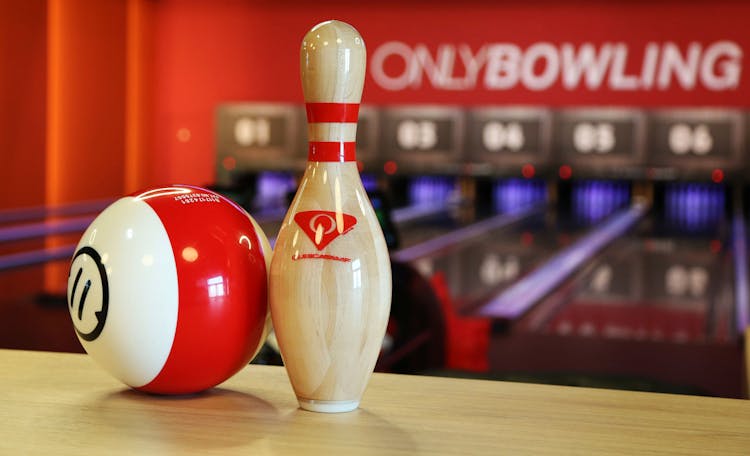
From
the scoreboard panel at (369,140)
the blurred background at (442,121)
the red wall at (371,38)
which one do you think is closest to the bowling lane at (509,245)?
the blurred background at (442,121)

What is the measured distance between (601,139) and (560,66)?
28.4 inches

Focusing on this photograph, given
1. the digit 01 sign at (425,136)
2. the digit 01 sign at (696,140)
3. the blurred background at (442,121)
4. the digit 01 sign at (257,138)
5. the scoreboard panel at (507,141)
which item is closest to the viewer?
the blurred background at (442,121)

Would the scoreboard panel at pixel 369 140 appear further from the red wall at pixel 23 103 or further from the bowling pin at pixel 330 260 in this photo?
the bowling pin at pixel 330 260

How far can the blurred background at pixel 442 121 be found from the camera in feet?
22.5

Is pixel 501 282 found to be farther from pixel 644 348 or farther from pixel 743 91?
pixel 743 91

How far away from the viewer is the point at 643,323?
425cm

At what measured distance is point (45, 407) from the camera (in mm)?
859

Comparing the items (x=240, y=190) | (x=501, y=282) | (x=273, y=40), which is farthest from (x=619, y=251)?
(x=273, y=40)

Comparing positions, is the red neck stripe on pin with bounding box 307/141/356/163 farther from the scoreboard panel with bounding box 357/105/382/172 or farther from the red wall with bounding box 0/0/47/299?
the scoreboard panel with bounding box 357/105/382/172

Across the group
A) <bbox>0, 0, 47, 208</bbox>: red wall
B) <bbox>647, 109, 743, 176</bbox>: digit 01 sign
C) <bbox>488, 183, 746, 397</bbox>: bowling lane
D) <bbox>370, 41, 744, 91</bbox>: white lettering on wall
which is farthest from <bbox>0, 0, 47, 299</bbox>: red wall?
<bbox>647, 109, 743, 176</bbox>: digit 01 sign

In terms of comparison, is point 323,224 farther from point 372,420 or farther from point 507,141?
point 507,141

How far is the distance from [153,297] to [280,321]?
0.12 m

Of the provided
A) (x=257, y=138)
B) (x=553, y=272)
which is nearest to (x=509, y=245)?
(x=553, y=272)

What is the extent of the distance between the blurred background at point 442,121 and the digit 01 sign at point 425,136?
15mm
